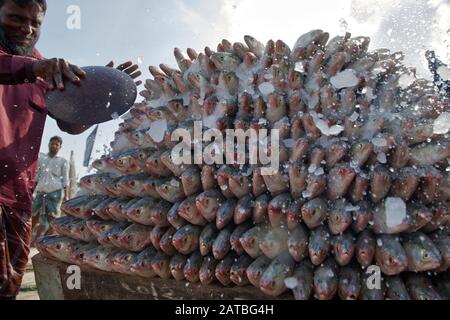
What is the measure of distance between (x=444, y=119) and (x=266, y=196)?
2.03 ft

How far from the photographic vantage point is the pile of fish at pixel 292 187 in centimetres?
126

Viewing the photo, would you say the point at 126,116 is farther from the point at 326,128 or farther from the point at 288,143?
the point at 326,128

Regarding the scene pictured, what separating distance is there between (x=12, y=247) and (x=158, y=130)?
0.98m

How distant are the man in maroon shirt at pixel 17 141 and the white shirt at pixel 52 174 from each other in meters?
3.77

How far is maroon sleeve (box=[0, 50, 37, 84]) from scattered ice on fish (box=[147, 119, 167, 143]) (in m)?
0.51

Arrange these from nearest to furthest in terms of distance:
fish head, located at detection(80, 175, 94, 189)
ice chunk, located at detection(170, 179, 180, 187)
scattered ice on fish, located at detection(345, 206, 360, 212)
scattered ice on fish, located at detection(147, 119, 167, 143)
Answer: scattered ice on fish, located at detection(345, 206, 360, 212), ice chunk, located at detection(170, 179, 180, 187), scattered ice on fish, located at detection(147, 119, 167, 143), fish head, located at detection(80, 175, 94, 189)

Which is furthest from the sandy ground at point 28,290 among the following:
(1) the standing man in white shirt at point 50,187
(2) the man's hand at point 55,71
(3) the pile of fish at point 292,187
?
(2) the man's hand at point 55,71

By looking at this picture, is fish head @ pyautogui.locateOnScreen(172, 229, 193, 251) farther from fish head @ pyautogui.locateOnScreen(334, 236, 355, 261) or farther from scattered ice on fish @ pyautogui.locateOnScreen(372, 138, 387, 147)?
scattered ice on fish @ pyautogui.locateOnScreen(372, 138, 387, 147)

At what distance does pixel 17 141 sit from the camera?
6.79 feet

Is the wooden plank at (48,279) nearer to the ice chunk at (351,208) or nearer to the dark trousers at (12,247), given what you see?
the dark trousers at (12,247)

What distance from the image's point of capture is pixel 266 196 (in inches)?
56.4

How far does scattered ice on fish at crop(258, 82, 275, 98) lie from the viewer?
1.58 meters

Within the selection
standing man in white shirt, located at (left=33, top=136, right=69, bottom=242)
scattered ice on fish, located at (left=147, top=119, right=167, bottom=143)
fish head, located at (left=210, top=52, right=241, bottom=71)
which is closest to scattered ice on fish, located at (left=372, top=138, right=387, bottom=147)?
fish head, located at (left=210, top=52, right=241, bottom=71)
